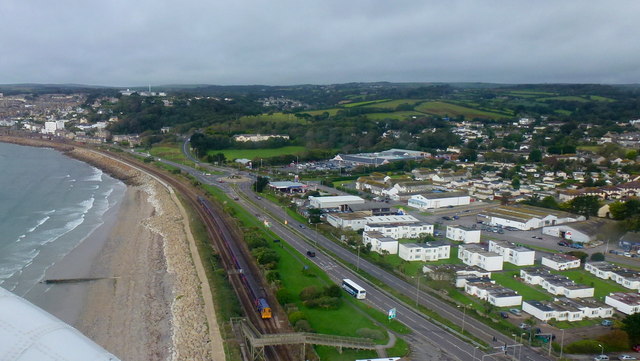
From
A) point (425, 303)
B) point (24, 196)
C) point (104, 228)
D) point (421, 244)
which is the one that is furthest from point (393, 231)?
point (24, 196)

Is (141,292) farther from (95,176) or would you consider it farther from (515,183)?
(95,176)

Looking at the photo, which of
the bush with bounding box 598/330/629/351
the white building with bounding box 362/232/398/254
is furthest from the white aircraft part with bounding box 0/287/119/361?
the white building with bounding box 362/232/398/254

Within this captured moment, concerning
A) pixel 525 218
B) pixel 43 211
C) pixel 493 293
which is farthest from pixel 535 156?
pixel 43 211

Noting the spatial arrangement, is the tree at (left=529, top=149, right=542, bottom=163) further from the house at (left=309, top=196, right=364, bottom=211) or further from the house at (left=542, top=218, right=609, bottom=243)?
the house at (left=309, top=196, right=364, bottom=211)

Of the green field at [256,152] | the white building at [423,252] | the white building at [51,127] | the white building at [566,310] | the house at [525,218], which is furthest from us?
the white building at [51,127]

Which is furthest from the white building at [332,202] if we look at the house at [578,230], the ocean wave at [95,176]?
the ocean wave at [95,176]

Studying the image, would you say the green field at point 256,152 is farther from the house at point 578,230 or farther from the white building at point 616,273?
the white building at point 616,273
